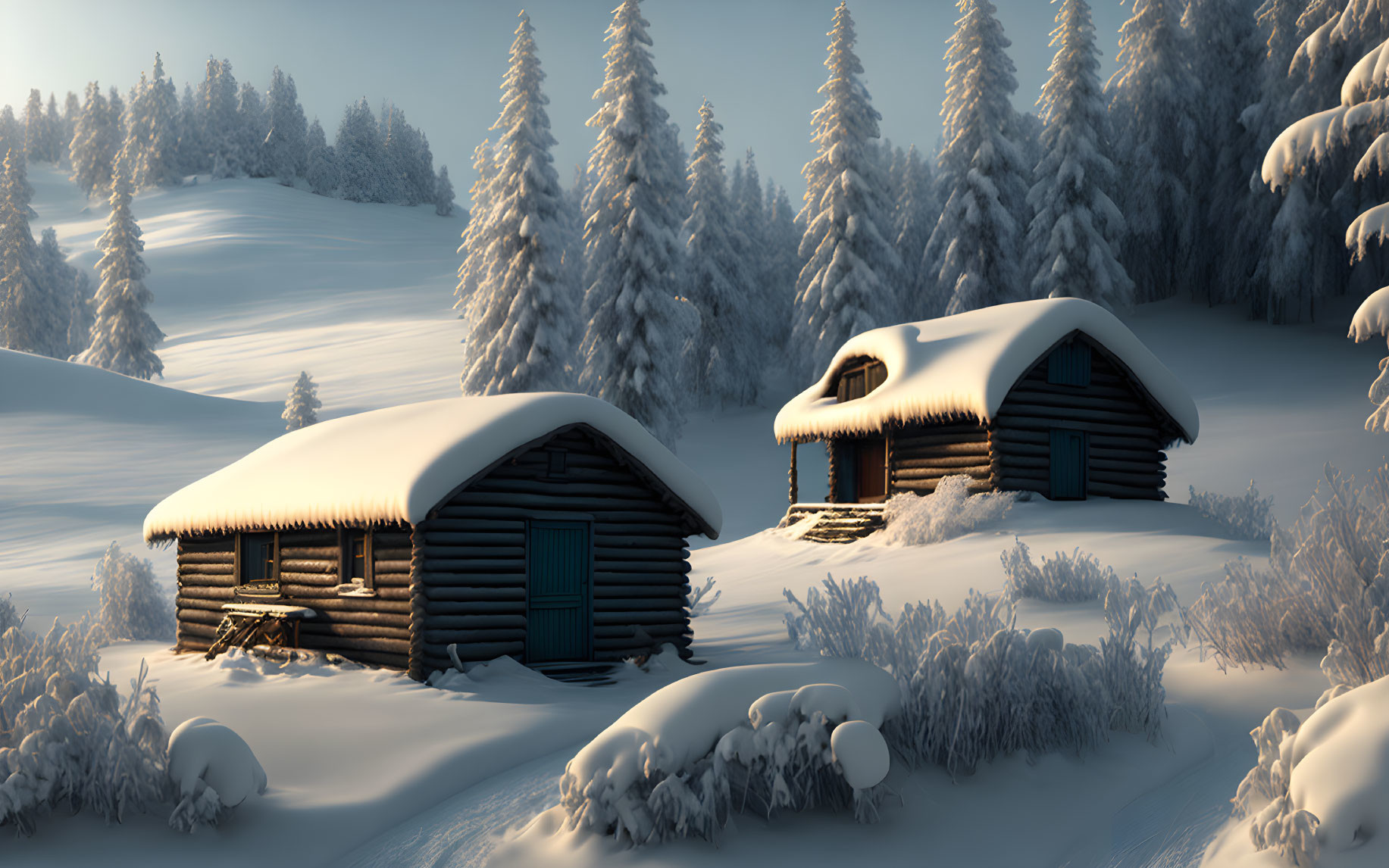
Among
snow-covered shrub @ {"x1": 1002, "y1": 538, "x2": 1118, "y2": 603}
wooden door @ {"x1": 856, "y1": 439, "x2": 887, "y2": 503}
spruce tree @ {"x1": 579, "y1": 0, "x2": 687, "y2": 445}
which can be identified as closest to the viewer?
snow-covered shrub @ {"x1": 1002, "y1": 538, "x2": 1118, "y2": 603}

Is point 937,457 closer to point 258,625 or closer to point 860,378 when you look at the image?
point 860,378

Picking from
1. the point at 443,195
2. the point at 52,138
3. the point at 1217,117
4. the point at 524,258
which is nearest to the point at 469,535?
the point at 524,258

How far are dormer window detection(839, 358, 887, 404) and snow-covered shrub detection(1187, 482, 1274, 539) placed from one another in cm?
752

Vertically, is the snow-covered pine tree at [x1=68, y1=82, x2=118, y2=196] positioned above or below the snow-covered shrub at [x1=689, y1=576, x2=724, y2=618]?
above

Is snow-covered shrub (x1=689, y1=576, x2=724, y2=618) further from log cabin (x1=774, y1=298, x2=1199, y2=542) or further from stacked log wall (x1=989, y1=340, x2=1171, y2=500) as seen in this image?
stacked log wall (x1=989, y1=340, x2=1171, y2=500)

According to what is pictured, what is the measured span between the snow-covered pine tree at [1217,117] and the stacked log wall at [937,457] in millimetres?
21753

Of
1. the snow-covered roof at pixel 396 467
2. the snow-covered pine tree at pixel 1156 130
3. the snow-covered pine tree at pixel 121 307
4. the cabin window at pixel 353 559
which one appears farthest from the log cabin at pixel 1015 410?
the snow-covered pine tree at pixel 121 307

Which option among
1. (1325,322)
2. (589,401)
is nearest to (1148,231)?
(1325,322)

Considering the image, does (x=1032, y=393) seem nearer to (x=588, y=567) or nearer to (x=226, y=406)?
(x=588, y=567)

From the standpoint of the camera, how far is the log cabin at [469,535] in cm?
1364

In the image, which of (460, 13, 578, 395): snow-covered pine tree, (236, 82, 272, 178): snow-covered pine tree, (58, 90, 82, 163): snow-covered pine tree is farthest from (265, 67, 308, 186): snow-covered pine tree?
(460, 13, 578, 395): snow-covered pine tree

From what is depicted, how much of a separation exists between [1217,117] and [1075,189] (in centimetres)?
749

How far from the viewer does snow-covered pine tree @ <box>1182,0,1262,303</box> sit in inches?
1574

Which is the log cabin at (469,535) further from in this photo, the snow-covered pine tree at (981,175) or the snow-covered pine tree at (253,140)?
the snow-covered pine tree at (253,140)
